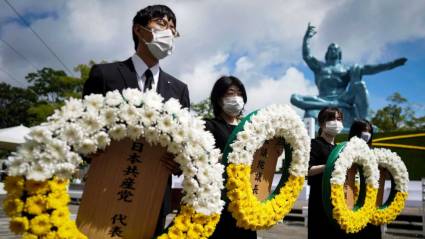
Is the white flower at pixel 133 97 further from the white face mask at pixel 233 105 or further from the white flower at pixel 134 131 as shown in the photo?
the white face mask at pixel 233 105

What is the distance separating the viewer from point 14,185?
161 cm

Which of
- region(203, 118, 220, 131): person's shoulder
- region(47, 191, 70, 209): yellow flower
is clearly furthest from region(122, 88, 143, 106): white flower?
region(203, 118, 220, 131): person's shoulder

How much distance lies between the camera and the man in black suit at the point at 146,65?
7.12 feet

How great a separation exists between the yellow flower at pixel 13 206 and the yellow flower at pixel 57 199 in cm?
11

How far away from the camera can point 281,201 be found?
3025 millimetres

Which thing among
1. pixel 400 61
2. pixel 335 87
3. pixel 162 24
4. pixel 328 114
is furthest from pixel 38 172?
pixel 335 87

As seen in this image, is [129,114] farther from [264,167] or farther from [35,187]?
[264,167]

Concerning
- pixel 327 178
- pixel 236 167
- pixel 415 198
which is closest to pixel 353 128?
pixel 327 178

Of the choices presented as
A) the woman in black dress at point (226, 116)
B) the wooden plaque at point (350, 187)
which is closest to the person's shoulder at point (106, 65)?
the woman in black dress at point (226, 116)

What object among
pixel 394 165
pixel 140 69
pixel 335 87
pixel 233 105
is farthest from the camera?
pixel 335 87

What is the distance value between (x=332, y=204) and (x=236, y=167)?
4.33ft

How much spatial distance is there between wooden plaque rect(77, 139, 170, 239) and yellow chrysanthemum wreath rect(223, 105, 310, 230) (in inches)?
29.0

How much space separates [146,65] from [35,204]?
1039mm

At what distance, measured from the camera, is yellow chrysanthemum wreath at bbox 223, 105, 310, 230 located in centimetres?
A: 256
